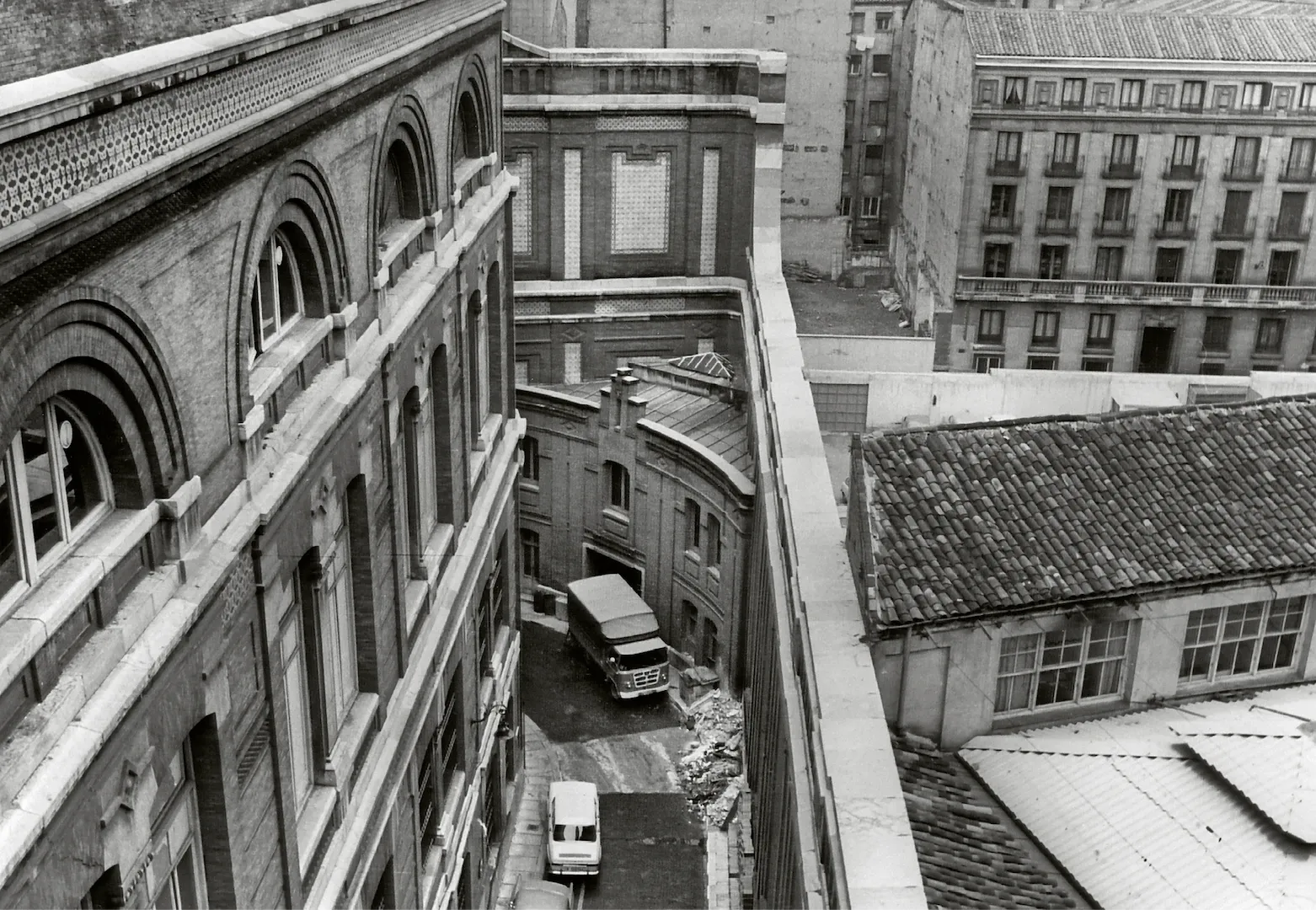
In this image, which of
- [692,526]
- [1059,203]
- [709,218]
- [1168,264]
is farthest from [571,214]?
[1168,264]

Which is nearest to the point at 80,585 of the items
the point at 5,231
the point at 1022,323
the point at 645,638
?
the point at 5,231

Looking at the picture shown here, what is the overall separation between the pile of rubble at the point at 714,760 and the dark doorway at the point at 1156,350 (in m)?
37.7

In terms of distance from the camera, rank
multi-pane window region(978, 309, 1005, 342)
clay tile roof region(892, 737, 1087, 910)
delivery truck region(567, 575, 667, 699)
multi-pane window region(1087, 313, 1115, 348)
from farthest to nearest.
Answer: multi-pane window region(978, 309, 1005, 342)
multi-pane window region(1087, 313, 1115, 348)
delivery truck region(567, 575, 667, 699)
clay tile roof region(892, 737, 1087, 910)

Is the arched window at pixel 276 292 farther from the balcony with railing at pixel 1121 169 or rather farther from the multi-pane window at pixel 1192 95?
the multi-pane window at pixel 1192 95

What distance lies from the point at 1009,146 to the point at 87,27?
58476 millimetres

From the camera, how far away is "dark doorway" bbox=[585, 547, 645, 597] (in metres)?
44.0

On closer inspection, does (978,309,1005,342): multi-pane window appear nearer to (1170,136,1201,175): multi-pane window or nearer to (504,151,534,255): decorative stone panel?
(1170,136,1201,175): multi-pane window

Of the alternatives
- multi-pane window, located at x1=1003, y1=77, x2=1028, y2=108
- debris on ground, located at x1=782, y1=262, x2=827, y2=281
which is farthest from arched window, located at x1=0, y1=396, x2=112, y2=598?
debris on ground, located at x1=782, y1=262, x2=827, y2=281

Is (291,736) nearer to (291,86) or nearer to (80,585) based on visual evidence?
(80,585)

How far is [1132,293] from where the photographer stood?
65.4 m

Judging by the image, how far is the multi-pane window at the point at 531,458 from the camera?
45.5 meters

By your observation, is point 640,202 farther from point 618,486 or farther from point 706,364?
point 618,486

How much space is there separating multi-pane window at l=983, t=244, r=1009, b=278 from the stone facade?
45.2 m

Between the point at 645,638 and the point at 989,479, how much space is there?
1729 cm
